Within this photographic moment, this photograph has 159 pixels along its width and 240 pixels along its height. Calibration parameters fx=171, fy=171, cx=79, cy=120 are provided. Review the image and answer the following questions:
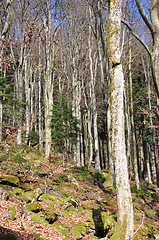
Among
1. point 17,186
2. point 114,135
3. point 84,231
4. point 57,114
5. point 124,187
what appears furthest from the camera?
point 57,114

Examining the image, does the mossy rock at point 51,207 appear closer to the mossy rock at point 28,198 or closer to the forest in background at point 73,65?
the mossy rock at point 28,198

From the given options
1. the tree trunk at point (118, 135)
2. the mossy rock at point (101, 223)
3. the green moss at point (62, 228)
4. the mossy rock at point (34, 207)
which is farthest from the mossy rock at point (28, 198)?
the tree trunk at point (118, 135)

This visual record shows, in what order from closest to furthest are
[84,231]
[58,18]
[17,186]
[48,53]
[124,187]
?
[124,187] → [84,231] → [17,186] → [48,53] → [58,18]

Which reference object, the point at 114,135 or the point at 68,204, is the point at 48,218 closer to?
the point at 68,204

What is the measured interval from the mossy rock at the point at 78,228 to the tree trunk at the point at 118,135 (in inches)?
69.5

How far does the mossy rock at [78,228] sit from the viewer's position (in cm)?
553

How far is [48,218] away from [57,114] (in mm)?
7309

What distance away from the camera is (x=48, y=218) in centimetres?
546

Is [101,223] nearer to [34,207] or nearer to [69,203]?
[69,203]

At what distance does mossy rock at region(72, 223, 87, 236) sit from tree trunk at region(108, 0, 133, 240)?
1766 millimetres

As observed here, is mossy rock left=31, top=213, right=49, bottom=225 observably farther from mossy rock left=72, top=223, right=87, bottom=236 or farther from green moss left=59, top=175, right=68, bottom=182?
green moss left=59, top=175, right=68, bottom=182

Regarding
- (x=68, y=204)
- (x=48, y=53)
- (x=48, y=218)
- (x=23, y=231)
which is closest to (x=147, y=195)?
(x=68, y=204)

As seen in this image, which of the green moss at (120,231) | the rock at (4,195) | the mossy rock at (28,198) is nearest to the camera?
the green moss at (120,231)

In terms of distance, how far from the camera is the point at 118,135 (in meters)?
4.62
